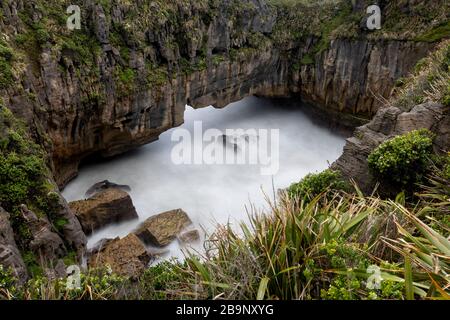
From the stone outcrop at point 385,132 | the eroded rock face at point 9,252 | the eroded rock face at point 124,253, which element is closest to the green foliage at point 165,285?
the eroded rock face at point 9,252

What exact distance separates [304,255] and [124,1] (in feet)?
50.5

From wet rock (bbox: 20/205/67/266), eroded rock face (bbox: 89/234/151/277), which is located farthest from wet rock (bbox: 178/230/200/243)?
wet rock (bbox: 20/205/67/266)

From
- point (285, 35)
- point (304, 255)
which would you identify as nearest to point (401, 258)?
point (304, 255)

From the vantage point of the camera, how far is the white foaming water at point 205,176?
1609 centimetres

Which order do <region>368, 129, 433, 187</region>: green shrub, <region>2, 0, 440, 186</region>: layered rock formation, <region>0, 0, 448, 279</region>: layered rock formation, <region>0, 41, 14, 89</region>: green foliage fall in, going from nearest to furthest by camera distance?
<region>368, 129, 433, 187</region>: green shrub → <region>0, 41, 14, 89</region>: green foliage → <region>0, 0, 448, 279</region>: layered rock formation → <region>2, 0, 440, 186</region>: layered rock formation

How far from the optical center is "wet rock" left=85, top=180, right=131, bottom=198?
1619cm

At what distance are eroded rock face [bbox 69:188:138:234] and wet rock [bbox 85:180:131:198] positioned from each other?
1296mm

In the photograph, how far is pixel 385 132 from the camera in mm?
8844

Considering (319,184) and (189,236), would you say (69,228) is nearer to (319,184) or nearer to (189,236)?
(189,236)

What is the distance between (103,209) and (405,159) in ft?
36.4

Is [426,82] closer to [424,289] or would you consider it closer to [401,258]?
[401,258]

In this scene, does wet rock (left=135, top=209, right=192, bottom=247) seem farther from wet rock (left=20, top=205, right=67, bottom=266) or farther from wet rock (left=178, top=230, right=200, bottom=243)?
wet rock (left=20, top=205, right=67, bottom=266)

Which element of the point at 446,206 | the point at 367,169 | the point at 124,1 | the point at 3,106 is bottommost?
the point at 367,169
